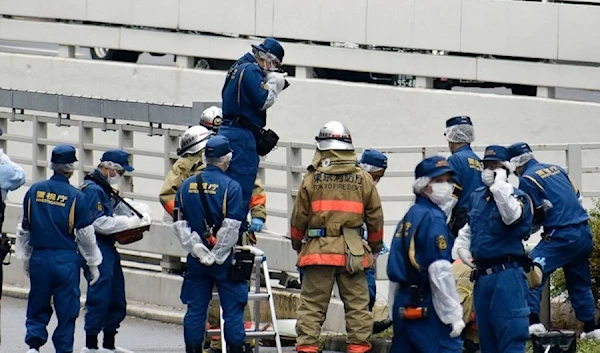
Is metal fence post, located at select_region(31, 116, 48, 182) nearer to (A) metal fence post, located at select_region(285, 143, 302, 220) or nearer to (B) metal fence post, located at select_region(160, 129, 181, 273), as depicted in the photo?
(B) metal fence post, located at select_region(160, 129, 181, 273)

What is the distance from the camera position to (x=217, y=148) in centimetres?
1373

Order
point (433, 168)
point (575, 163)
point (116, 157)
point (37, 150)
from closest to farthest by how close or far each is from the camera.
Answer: point (433, 168) → point (116, 157) → point (575, 163) → point (37, 150)

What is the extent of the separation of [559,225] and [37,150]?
7417 mm

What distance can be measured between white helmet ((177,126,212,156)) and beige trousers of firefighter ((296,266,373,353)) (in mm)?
1732

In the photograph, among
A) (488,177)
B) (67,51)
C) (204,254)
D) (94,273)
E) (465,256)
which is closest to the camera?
(488,177)

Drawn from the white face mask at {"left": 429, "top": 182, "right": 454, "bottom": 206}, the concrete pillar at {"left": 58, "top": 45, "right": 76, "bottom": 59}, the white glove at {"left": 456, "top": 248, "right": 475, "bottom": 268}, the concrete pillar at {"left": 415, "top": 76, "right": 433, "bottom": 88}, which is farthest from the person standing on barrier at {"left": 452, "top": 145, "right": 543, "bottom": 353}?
the concrete pillar at {"left": 58, "top": 45, "right": 76, "bottom": 59}

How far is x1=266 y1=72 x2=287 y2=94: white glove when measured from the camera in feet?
48.6

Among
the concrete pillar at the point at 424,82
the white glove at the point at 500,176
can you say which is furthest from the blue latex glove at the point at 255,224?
the concrete pillar at the point at 424,82

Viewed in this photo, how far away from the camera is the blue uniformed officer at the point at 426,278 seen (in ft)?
38.9

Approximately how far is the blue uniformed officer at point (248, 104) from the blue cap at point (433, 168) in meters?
2.84

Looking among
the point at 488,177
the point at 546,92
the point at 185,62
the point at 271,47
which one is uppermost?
the point at 185,62

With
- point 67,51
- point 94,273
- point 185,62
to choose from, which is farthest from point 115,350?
point 67,51

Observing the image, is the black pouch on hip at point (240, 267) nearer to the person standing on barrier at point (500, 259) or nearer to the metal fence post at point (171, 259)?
the person standing on barrier at point (500, 259)

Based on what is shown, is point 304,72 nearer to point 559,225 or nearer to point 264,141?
point 264,141
